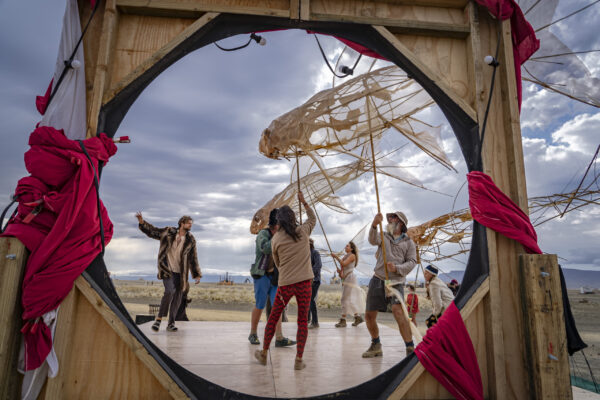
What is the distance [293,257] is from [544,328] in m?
2.33

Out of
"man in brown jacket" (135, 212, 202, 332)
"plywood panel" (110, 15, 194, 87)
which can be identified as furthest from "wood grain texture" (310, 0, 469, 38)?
"man in brown jacket" (135, 212, 202, 332)

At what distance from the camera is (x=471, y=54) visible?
3203mm

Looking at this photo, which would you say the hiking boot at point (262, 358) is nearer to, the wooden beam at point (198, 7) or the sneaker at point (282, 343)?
the sneaker at point (282, 343)

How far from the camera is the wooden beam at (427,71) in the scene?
309 cm

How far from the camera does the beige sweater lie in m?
3.80

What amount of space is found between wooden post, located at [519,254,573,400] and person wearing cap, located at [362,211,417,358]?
157cm

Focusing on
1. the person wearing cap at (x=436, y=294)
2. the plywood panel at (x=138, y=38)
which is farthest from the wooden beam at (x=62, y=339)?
the person wearing cap at (x=436, y=294)

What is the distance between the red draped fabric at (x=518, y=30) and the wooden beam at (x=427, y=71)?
22.2 inches

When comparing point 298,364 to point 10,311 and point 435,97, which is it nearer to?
point 10,311

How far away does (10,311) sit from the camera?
7.45 ft

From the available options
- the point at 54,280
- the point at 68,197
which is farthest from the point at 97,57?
the point at 54,280

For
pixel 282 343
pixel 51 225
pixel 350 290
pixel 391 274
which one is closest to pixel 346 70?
pixel 391 274

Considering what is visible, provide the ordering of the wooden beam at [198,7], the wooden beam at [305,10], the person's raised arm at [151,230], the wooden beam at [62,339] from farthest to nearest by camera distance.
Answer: the person's raised arm at [151,230], the wooden beam at [305,10], the wooden beam at [198,7], the wooden beam at [62,339]

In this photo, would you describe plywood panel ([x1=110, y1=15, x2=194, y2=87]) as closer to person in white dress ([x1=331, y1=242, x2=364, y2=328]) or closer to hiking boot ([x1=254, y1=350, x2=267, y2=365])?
hiking boot ([x1=254, y1=350, x2=267, y2=365])
